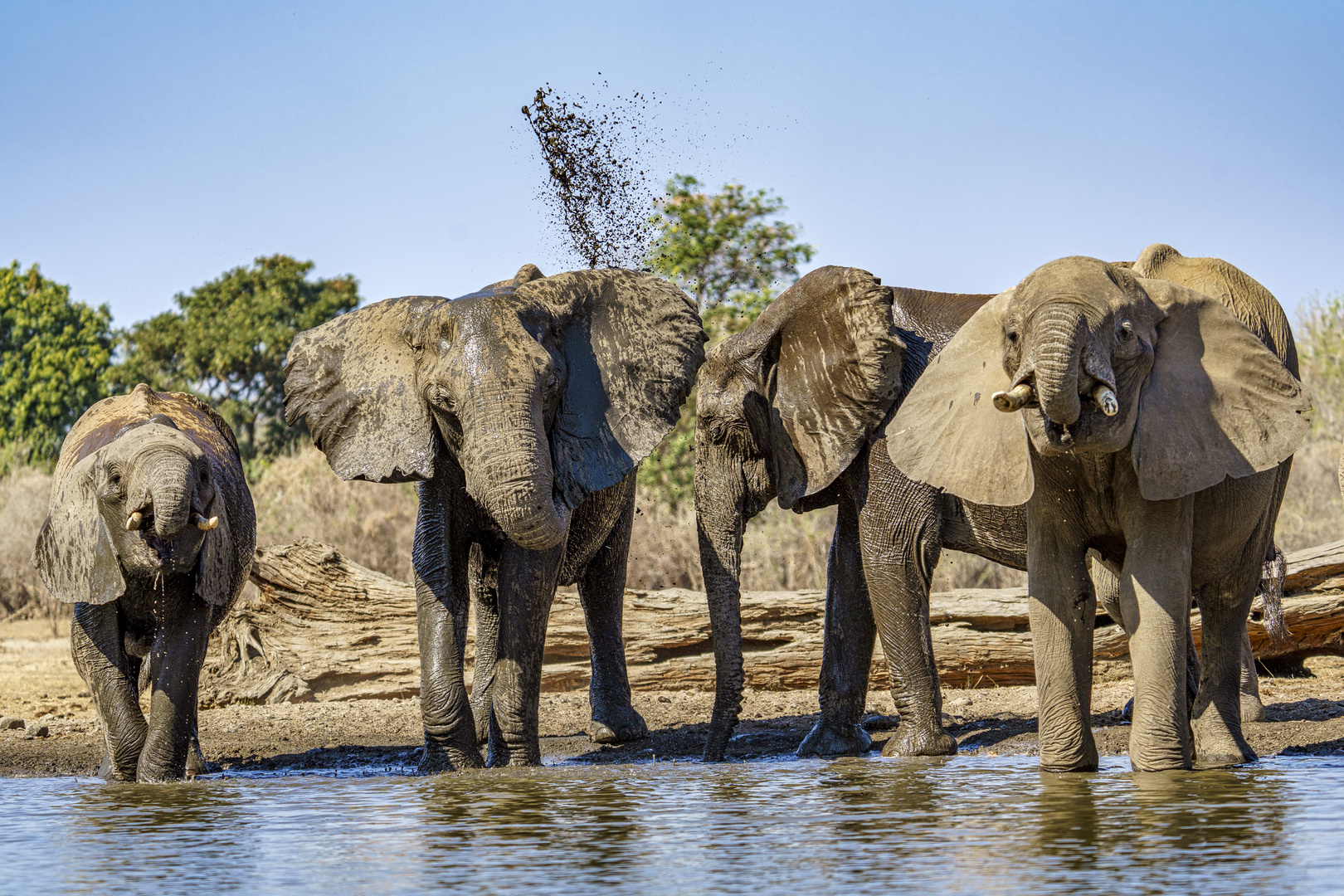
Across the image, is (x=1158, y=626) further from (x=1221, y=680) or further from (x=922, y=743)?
(x=922, y=743)

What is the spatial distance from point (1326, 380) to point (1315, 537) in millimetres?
5098

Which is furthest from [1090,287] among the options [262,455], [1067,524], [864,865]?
[262,455]

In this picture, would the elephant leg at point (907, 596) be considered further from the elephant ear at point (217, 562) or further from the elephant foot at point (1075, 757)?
the elephant ear at point (217, 562)

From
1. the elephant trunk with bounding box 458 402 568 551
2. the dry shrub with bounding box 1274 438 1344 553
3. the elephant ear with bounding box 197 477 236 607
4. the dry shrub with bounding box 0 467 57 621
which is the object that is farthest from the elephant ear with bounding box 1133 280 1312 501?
the dry shrub with bounding box 0 467 57 621

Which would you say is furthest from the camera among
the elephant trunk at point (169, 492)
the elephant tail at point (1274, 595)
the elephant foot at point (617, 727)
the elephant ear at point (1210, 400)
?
the elephant tail at point (1274, 595)

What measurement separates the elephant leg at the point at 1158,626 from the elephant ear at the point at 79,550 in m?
4.61

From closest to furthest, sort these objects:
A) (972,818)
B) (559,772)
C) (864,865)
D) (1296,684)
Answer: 1. (864,865)
2. (972,818)
3. (559,772)
4. (1296,684)

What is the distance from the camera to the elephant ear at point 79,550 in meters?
7.89

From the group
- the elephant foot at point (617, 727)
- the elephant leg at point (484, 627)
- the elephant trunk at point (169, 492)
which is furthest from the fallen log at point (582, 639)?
the elephant trunk at point (169, 492)

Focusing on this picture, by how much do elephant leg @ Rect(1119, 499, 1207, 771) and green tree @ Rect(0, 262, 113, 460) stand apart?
28556 millimetres

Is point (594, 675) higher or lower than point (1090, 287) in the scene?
lower

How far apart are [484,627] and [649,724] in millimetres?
2222

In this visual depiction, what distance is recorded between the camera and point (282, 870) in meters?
5.09

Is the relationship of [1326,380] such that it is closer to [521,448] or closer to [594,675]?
[594,675]
